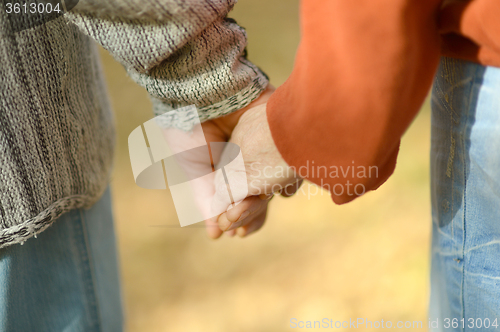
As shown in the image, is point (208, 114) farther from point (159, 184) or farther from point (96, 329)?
point (96, 329)

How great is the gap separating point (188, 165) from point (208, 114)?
11 cm

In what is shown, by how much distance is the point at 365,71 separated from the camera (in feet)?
0.99

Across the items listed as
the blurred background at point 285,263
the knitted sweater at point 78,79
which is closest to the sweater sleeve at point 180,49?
the knitted sweater at point 78,79

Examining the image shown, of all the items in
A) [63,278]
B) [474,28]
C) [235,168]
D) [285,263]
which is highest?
[474,28]

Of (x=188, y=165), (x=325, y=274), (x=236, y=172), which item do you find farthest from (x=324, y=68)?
(x=325, y=274)

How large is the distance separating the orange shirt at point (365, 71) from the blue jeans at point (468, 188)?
33mm

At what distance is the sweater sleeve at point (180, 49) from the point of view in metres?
0.36

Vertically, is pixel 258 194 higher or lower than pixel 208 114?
lower

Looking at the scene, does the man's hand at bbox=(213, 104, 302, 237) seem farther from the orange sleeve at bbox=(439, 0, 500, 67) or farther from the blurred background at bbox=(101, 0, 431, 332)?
the blurred background at bbox=(101, 0, 431, 332)

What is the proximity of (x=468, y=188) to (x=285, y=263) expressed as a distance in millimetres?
956

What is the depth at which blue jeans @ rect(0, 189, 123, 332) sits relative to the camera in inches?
16.7

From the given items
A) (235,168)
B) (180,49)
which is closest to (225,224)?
(235,168)

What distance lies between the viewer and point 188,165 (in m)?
0.54

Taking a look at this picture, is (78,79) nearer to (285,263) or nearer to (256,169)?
A: (256,169)
